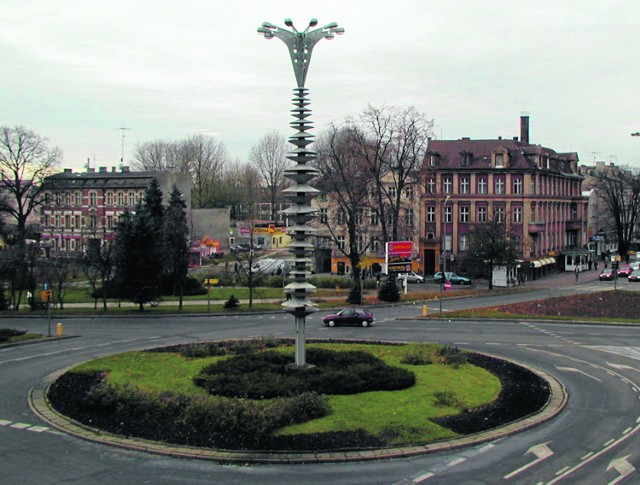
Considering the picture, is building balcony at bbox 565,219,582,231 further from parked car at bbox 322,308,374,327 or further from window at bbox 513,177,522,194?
parked car at bbox 322,308,374,327

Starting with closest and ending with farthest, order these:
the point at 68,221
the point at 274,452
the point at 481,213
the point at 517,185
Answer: the point at 274,452 < the point at 517,185 < the point at 481,213 < the point at 68,221

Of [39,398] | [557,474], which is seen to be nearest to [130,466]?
[39,398]

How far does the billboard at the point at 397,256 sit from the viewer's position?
55156mm

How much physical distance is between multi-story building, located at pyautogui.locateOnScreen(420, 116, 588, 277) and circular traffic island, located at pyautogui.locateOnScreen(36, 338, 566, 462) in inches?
1966

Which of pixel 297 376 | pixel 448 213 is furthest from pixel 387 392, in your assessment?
pixel 448 213

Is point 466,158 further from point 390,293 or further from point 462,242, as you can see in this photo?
point 390,293

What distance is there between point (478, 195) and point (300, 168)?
182 feet

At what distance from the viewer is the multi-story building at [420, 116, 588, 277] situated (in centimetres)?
7706

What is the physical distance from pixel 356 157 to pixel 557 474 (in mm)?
49192

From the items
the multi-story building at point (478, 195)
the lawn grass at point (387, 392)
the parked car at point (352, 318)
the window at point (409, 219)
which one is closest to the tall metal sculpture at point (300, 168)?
the lawn grass at point (387, 392)

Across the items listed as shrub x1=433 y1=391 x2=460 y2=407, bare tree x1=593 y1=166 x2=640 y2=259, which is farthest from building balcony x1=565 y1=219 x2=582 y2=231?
shrub x1=433 y1=391 x2=460 y2=407

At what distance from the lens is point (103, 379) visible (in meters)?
25.3

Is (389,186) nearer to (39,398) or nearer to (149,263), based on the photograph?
(149,263)

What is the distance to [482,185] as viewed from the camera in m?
77.6
